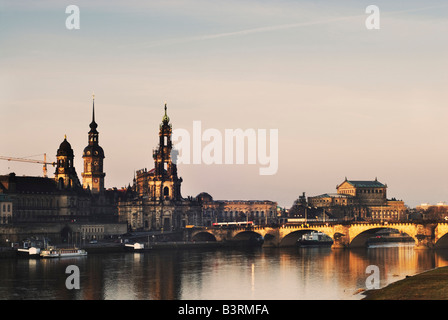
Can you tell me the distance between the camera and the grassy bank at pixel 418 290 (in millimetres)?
73088

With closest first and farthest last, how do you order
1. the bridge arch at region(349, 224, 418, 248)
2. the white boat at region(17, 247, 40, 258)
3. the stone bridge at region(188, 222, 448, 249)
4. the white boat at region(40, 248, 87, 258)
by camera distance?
1. the white boat at region(40, 248, 87, 258)
2. the white boat at region(17, 247, 40, 258)
3. the stone bridge at region(188, 222, 448, 249)
4. the bridge arch at region(349, 224, 418, 248)

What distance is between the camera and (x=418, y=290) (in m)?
78.2

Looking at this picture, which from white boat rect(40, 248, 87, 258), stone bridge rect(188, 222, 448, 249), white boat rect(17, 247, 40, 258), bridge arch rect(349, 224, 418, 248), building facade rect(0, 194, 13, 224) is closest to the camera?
white boat rect(40, 248, 87, 258)

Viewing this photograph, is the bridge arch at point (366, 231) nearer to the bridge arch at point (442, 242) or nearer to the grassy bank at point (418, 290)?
the bridge arch at point (442, 242)

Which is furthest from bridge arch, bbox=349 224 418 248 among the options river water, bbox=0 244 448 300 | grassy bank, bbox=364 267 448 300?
grassy bank, bbox=364 267 448 300

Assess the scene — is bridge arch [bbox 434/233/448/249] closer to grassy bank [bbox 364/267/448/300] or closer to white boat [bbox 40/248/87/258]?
grassy bank [bbox 364/267/448/300]

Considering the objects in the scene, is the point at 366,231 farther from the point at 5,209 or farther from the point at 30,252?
the point at 5,209

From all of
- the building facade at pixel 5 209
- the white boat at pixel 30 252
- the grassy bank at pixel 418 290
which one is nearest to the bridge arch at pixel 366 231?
the grassy bank at pixel 418 290

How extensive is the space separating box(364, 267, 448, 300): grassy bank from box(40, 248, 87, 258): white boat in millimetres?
77336

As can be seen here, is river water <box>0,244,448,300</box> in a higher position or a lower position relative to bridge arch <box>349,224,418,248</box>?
lower

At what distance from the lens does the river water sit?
296ft

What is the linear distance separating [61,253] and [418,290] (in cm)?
8844

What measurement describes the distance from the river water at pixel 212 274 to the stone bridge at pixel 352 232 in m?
4.73
